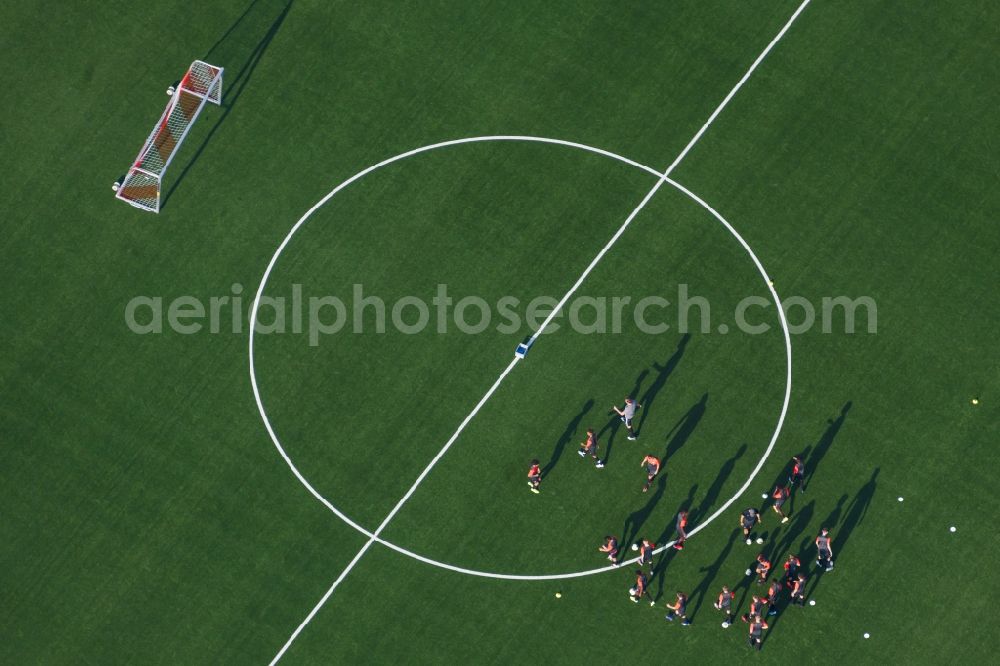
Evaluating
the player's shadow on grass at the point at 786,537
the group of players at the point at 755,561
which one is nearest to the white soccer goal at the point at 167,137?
the group of players at the point at 755,561

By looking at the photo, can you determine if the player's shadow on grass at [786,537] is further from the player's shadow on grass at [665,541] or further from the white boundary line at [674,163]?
the white boundary line at [674,163]

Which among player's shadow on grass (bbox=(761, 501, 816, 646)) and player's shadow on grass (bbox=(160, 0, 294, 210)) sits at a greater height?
player's shadow on grass (bbox=(160, 0, 294, 210))

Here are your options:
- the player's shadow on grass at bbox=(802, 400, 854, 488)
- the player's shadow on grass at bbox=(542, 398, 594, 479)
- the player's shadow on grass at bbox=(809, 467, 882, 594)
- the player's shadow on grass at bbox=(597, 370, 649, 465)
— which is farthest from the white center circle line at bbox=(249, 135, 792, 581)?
the player's shadow on grass at bbox=(597, 370, 649, 465)

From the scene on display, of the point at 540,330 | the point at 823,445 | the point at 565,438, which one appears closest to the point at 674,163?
the point at 540,330

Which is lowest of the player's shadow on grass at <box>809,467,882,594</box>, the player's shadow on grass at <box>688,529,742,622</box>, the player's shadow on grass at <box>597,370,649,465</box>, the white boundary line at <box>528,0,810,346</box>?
the player's shadow on grass at <box>688,529,742,622</box>

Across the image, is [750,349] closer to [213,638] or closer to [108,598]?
[213,638]

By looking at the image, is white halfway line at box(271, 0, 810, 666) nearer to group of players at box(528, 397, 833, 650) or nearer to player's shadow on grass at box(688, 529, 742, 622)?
group of players at box(528, 397, 833, 650)

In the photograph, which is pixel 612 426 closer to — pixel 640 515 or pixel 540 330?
pixel 640 515
